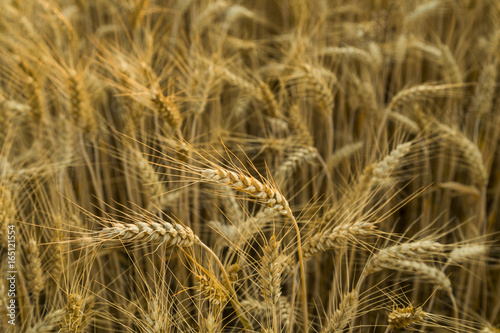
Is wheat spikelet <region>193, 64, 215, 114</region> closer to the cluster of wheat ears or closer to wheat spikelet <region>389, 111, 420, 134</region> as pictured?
the cluster of wheat ears

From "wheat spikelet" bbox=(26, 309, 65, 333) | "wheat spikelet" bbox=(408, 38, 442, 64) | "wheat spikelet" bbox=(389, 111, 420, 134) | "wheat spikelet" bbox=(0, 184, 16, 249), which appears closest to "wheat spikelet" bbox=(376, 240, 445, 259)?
"wheat spikelet" bbox=(389, 111, 420, 134)

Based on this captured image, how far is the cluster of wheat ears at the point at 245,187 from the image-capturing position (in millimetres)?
1082

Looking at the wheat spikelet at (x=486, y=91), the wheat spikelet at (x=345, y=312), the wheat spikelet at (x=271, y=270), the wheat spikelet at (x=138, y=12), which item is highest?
the wheat spikelet at (x=138, y=12)

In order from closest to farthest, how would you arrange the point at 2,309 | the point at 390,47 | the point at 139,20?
the point at 2,309 → the point at 139,20 → the point at 390,47

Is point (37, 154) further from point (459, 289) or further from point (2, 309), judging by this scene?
point (459, 289)

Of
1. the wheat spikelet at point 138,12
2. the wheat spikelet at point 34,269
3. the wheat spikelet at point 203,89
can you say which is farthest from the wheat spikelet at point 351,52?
the wheat spikelet at point 34,269

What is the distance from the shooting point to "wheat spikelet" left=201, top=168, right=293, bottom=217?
35.5 inches

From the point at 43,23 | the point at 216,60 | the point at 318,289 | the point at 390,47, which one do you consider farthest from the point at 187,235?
the point at 43,23

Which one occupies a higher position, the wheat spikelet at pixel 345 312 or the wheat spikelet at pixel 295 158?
the wheat spikelet at pixel 295 158

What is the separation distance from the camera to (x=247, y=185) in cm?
91

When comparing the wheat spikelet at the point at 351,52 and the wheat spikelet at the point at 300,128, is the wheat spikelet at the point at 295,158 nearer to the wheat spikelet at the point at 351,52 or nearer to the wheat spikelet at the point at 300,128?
the wheat spikelet at the point at 300,128

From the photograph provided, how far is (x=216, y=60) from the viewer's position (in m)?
1.63

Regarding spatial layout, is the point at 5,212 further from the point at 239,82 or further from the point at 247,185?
the point at 239,82

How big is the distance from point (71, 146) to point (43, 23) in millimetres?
1248
